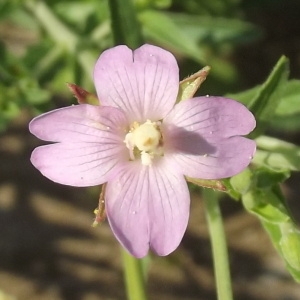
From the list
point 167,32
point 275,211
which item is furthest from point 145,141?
point 167,32

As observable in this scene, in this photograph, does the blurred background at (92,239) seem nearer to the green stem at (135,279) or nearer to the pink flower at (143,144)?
the green stem at (135,279)

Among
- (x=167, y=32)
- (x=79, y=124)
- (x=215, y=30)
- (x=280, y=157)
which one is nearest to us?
(x=79, y=124)

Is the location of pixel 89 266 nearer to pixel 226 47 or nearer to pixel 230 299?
pixel 226 47

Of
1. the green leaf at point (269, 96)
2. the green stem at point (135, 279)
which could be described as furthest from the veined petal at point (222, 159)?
the green stem at point (135, 279)

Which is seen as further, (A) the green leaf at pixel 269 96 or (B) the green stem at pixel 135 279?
(B) the green stem at pixel 135 279

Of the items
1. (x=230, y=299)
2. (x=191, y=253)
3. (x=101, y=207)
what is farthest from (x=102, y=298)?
(x=101, y=207)

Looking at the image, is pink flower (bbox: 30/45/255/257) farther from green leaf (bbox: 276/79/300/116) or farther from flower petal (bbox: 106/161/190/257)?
green leaf (bbox: 276/79/300/116)

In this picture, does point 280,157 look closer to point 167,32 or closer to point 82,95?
point 82,95
